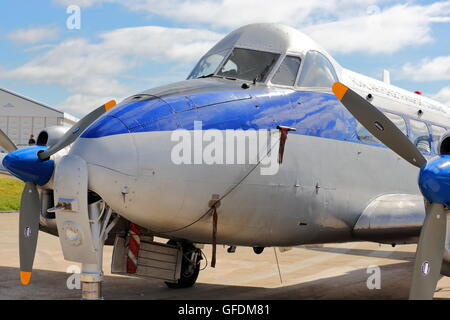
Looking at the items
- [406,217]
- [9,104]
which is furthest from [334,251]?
[9,104]

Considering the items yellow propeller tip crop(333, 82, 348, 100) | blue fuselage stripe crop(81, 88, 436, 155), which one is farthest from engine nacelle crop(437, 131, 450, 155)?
blue fuselage stripe crop(81, 88, 436, 155)

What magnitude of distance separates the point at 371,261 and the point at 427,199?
9.94 metres

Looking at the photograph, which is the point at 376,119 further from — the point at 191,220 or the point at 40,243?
the point at 40,243

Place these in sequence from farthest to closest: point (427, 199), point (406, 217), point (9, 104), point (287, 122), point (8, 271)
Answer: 1. point (9, 104)
2. point (8, 271)
3. point (406, 217)
4. point (287, 122)
5. point (427, 199)

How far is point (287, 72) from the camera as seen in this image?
9.23m

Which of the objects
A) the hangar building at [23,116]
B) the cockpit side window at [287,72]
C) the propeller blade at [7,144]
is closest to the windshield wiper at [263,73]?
the cockpit side window at [287,72]

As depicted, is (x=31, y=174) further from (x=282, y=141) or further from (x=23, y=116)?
(x=23, y=116)

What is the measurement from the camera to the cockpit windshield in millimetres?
9039

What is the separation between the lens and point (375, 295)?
1163cm

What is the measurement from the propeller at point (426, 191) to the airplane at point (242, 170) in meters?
0.01

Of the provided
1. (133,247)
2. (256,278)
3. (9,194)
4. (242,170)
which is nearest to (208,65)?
(242,170)

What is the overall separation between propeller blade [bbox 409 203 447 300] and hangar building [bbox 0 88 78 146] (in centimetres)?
4398

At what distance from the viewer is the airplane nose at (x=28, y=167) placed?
957 centimetres

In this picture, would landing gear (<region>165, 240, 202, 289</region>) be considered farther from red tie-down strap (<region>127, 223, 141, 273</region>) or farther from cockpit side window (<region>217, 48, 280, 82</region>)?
cockpit side window (<region>217, 48, 280, 82</region>)
